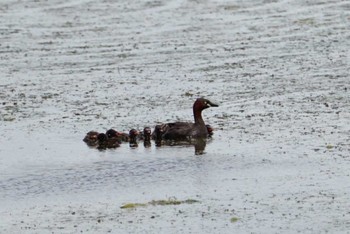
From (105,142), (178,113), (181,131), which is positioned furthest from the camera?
(178,113)

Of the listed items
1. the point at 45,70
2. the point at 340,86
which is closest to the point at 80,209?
the point at 340,86

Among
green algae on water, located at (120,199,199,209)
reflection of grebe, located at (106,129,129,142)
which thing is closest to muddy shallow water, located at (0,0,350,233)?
green algae on water, located at (120,199,199,209)

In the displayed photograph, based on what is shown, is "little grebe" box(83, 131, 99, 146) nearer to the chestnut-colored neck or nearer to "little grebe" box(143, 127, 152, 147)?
"little grebe" box(143, 127, 152, 147)

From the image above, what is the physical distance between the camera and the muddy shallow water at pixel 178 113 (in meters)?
14.7

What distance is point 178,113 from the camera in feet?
70.1

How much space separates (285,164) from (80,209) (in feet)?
11.4

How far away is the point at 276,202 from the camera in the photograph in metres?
15.0

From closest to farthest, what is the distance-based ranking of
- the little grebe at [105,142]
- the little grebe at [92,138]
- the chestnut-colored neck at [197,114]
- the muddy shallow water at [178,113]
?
the muddy shallow water at [178,113]
the little grebe at [105,142]
the little grebe at [92,138]
the chestnut-colored neck at [197,114]

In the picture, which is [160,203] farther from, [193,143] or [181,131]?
[181,131]

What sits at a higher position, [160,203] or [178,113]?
[178,113]

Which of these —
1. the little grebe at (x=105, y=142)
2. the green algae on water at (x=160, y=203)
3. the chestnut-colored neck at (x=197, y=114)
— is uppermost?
the chestnut-colored neck at (x=197, y=114)

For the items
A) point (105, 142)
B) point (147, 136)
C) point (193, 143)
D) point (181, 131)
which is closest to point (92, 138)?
point (105, 142)

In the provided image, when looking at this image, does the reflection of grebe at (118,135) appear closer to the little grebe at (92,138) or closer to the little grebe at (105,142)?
the little grebe at (105,142)

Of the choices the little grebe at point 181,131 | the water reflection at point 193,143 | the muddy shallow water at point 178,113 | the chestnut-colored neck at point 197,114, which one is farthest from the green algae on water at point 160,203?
the chestnut-colored neck at point 197,114
